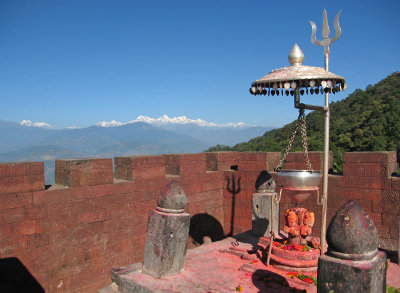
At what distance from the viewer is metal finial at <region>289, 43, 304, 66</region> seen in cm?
479

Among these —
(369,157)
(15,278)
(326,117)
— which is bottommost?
(15,278)

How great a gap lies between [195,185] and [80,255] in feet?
10.7

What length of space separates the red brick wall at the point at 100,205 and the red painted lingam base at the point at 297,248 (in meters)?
1.94

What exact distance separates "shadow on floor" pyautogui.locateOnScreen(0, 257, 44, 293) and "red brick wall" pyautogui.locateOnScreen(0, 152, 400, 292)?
0.29ft

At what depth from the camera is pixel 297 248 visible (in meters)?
5.75

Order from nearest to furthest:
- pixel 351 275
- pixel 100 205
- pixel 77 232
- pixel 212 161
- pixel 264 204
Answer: pixel 351 275 → pixel 77 232 → pixel 100 205 → pixel 264 204 → pixel 212 161

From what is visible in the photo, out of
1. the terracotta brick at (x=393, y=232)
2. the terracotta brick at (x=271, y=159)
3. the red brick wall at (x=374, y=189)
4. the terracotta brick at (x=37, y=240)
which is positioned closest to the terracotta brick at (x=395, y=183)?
the red brick wall at (x=374, y=189)

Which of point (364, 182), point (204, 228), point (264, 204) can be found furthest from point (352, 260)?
point (204, 228)

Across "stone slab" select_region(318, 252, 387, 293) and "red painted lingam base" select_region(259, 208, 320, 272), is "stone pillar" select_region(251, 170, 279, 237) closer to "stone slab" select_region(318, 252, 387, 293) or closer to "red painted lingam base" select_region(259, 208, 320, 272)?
"red painted lingam base" select_region(259, 208, 320, 272)

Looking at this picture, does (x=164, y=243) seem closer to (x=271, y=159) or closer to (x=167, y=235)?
(x=167, y=235)

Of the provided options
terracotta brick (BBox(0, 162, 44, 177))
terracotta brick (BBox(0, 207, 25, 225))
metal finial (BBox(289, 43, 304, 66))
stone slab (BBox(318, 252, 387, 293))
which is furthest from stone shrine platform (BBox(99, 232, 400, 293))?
metal finial (BBox(289, 43, 304, 66))

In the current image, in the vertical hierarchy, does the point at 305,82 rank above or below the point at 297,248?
above

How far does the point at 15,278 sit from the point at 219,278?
3.19 m

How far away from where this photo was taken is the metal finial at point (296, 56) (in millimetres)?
4793
